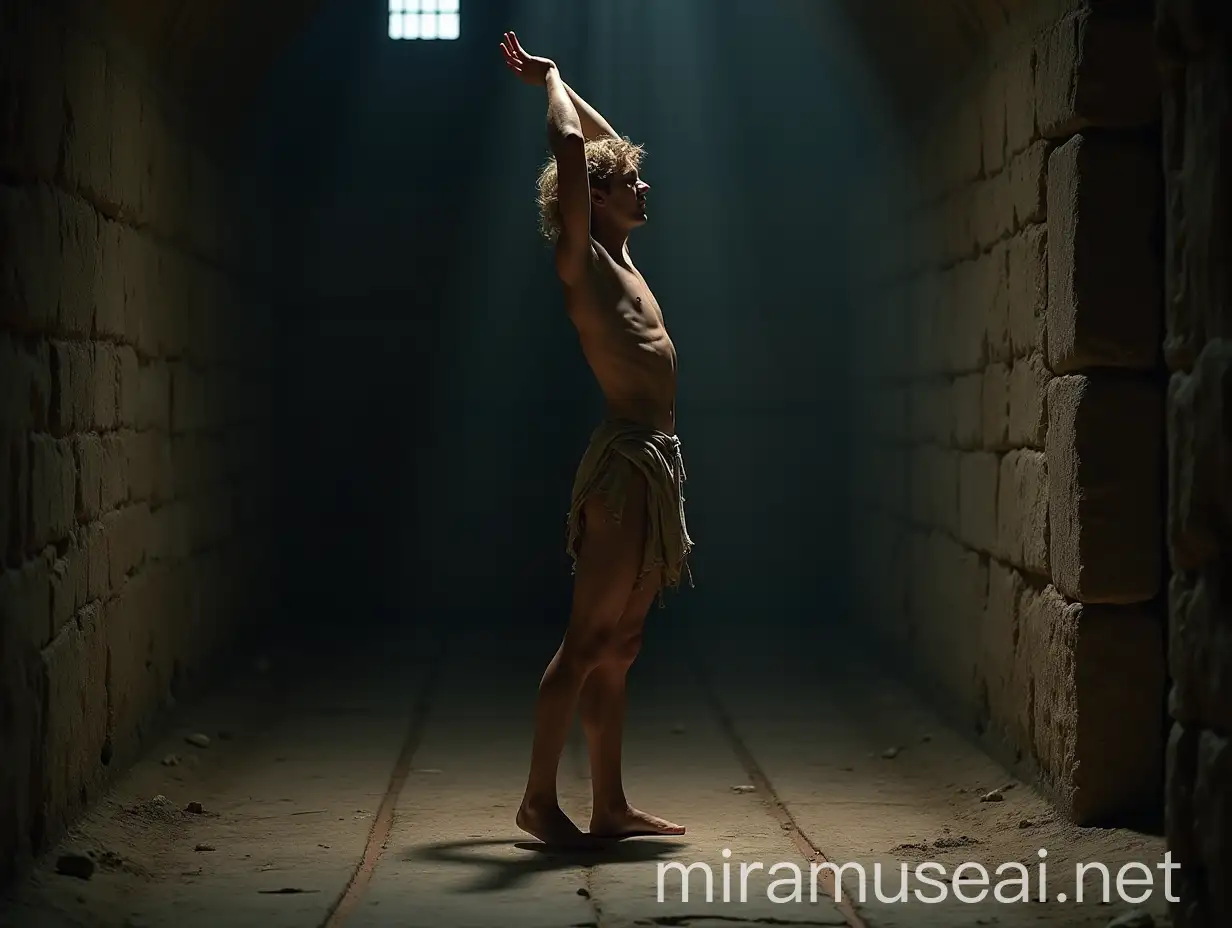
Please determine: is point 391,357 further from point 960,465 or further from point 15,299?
point 15,299

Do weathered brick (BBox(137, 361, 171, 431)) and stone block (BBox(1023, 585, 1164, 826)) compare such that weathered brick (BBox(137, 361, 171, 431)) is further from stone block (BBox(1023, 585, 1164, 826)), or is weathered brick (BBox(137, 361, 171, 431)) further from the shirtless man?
stone block (BBox(1023, 585, 1164, 826))

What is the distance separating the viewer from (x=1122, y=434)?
5164 mm

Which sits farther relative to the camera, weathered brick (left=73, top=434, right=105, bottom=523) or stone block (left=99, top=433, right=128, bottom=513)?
stone block (left=99, top=433, right=128, bottom=513)

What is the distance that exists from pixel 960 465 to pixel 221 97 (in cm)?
400

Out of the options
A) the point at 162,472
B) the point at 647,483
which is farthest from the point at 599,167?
the point at 162,472

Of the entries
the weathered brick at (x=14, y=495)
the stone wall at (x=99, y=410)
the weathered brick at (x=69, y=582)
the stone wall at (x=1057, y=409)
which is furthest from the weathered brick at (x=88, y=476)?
the stone wall at (x=1057, y=409)

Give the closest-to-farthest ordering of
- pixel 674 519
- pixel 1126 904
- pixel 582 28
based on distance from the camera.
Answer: pixel 1126 904 < pixel 674 519 < pixel 582 28

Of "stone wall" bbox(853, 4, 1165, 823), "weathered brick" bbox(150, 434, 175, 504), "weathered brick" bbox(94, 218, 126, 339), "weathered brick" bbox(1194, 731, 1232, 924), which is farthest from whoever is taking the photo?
"weathered brick" bbox(150, 434, 175, 504)

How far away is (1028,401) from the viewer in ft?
19.1

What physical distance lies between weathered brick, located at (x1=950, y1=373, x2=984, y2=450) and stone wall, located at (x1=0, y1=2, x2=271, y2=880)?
11.1ft

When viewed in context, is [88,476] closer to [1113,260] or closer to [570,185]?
[570,185]

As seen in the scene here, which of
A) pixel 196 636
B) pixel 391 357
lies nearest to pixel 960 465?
pixel 196 636

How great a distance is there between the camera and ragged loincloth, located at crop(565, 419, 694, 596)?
498 cm

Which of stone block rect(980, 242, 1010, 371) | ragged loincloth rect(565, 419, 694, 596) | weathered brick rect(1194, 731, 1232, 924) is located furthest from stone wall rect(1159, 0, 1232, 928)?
stone block rect(980, 242, 1010, 371)
